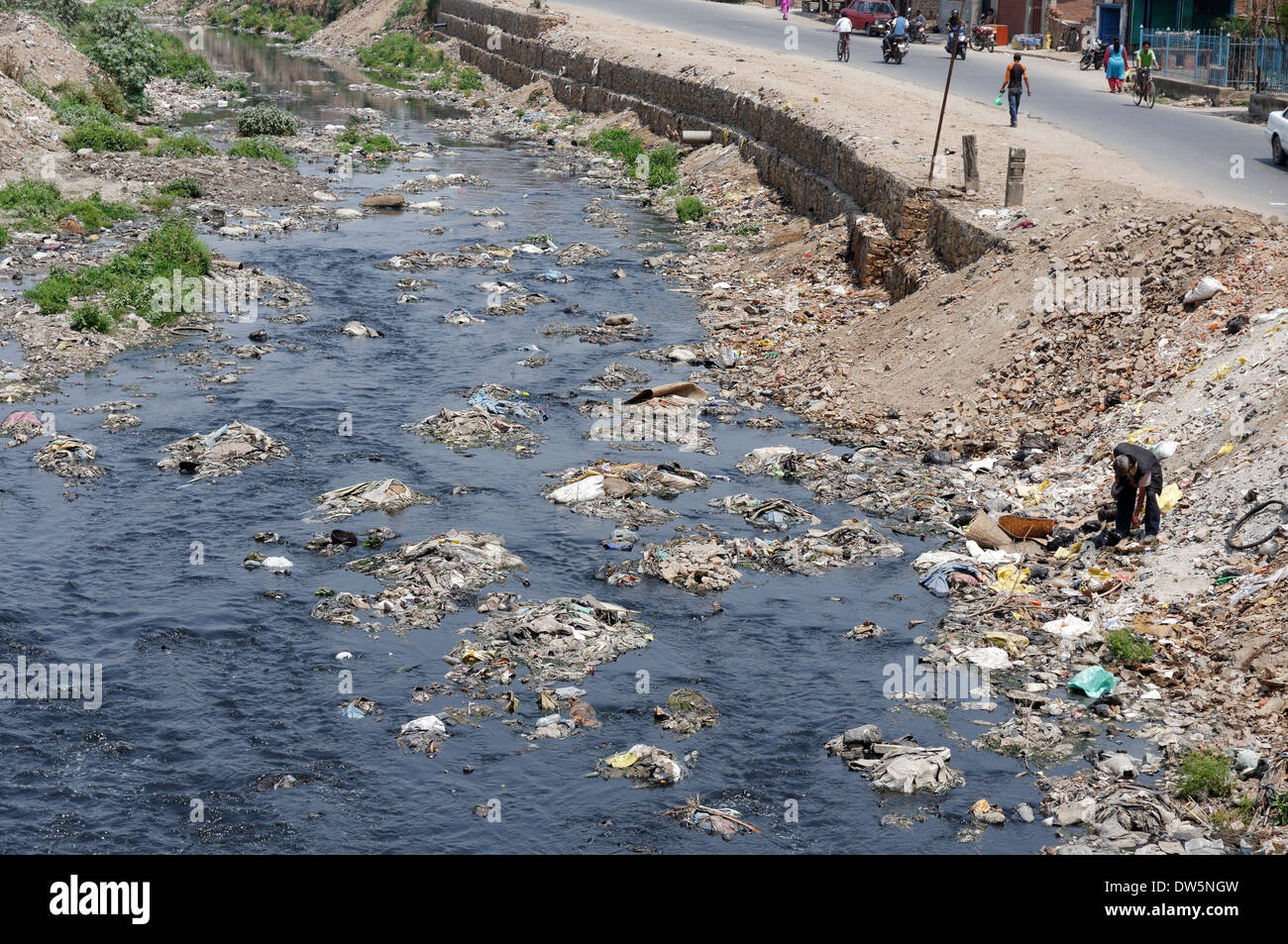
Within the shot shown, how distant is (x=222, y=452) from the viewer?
48.2ft

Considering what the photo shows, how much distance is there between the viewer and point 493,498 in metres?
13.9

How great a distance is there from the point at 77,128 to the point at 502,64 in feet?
64.3

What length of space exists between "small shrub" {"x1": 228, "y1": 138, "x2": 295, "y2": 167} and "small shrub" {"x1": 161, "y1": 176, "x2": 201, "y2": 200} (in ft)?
12.7

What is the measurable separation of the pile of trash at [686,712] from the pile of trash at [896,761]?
94 centimetres

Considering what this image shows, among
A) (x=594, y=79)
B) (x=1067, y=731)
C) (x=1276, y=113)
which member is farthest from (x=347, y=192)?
(x=1067, y=731)

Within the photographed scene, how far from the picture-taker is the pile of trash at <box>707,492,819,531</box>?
13430 millimetres

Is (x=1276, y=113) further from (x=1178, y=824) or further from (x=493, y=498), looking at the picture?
(x=1178, y=824)

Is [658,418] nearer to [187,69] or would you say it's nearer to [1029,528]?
[1029,528]

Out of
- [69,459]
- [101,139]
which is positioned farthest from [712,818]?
[101,139]

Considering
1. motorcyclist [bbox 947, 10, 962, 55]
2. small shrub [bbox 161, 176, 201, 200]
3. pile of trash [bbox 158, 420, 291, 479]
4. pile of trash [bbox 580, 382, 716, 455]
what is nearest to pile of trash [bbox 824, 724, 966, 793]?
pile of trash [bbox 580, 382, 716, 455]

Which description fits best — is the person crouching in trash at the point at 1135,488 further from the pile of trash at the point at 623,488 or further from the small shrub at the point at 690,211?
the small shrub at the point at 690,211

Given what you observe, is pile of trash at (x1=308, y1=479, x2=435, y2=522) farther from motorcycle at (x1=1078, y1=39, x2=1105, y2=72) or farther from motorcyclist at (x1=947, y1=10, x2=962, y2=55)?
motorcycle at (x1=1078, y1=39, x2=1105, y2=72)

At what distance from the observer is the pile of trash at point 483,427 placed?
51.0ft
